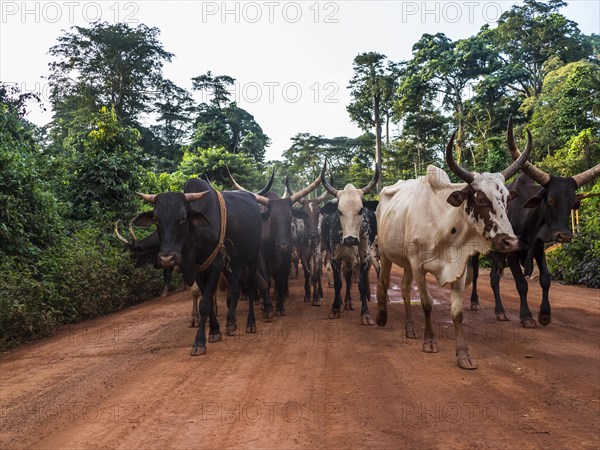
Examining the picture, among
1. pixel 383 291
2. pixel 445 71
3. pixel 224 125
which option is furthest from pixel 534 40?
pixel 383 291

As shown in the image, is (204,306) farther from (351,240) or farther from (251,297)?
(351,240)

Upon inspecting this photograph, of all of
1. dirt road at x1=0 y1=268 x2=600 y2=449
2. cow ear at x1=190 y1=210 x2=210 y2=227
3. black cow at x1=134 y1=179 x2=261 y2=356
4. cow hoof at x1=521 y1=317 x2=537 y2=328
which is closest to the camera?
dirt road at x1=0 y1=268 x2=600 y2=449

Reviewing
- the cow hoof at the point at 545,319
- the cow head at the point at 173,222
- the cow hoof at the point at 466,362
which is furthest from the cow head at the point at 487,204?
the cow head at the point at 173,222

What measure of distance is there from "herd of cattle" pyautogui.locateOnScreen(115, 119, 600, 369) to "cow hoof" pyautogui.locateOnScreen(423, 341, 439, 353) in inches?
0.5

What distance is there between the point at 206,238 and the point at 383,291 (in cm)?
258

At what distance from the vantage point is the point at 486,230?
500cm

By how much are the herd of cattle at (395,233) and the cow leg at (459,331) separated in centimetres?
1

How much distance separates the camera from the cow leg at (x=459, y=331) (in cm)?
500

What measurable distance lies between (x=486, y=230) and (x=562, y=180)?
2.35 meters

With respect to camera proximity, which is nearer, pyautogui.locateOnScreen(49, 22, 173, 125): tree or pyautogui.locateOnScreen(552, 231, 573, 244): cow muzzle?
pyautogui.locateOnScreen(552, 231, 573, 244): cow muzzle

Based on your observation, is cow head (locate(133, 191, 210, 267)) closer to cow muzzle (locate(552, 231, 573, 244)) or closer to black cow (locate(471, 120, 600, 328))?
black cow (locate(471, 120, 600, 328))

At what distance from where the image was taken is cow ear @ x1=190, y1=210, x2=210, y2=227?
574 centimetres

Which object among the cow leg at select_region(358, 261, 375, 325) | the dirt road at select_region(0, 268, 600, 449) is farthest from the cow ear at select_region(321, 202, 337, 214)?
the dirt road at select_region(0, 268, 600, 449)

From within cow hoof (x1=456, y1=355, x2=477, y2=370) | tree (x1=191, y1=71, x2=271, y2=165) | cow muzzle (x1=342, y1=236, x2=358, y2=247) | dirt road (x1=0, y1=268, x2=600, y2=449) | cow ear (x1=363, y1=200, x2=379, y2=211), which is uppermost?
tree (x1=191, y1=71, x2=271, y2=165)
